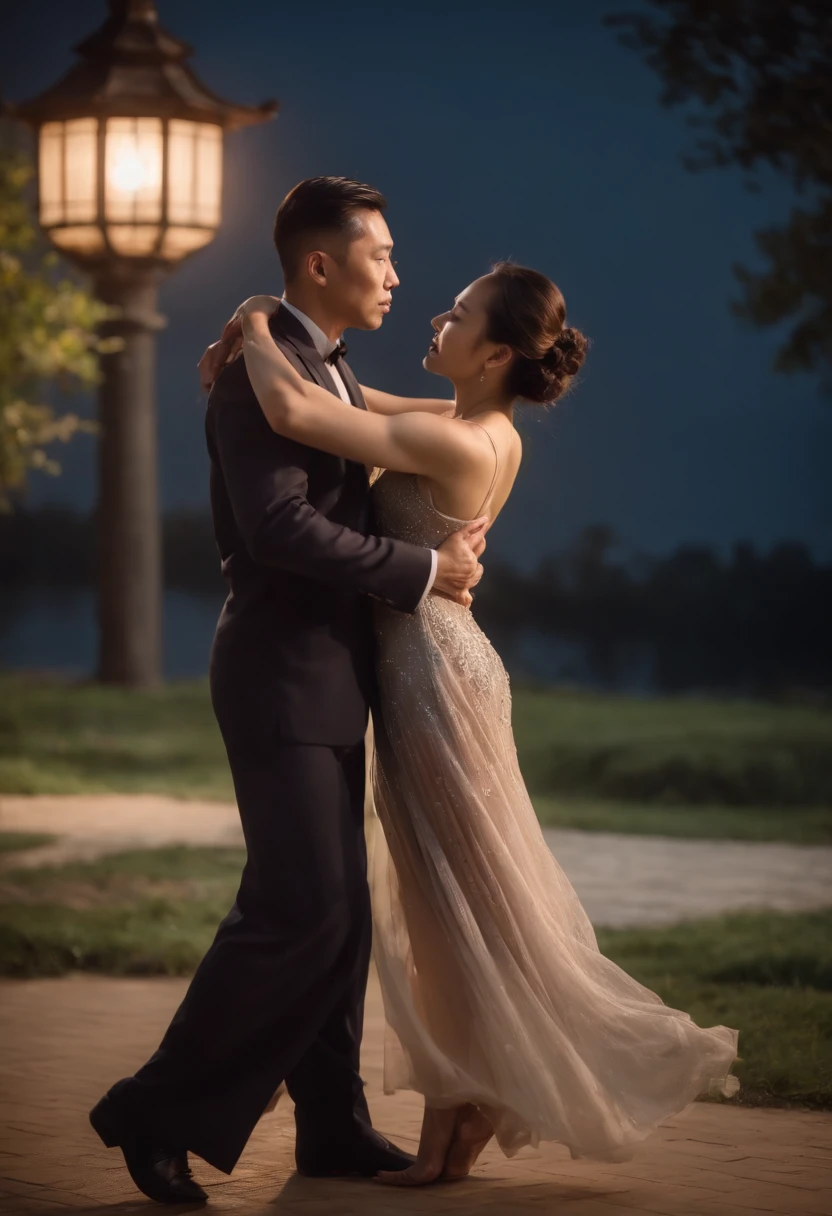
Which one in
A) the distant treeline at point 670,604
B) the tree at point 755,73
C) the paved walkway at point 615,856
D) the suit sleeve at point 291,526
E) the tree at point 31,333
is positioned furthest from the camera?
the distant treeline at point 670,604

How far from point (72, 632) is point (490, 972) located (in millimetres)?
13912

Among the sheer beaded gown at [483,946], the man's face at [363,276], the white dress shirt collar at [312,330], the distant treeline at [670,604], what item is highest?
the man's face at [363,276]

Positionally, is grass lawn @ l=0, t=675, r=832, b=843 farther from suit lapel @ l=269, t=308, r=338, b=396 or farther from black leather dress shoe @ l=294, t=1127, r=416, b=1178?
suit lapel @ l=269, t=308, r=338, b=396

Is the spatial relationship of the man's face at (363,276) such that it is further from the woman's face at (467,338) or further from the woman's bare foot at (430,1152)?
the woman's bare foot at (430,1152)

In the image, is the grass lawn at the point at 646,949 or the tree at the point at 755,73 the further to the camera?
the tree at the point at 755,73

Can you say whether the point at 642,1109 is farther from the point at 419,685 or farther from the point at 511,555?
the point at 511,555

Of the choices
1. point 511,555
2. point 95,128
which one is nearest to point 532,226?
point 511,555

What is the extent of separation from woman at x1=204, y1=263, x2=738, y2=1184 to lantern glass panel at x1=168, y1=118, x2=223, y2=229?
8.21m

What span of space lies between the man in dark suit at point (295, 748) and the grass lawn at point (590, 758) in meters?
5.52

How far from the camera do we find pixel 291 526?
132 inches

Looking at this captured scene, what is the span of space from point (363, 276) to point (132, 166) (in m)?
8.39

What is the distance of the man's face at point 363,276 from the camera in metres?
3.60

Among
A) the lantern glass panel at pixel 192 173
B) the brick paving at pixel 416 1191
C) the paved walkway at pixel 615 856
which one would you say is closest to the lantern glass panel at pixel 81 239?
the lantern glass panel at pixel 192 173

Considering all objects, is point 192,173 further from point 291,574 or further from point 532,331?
point 291,574
